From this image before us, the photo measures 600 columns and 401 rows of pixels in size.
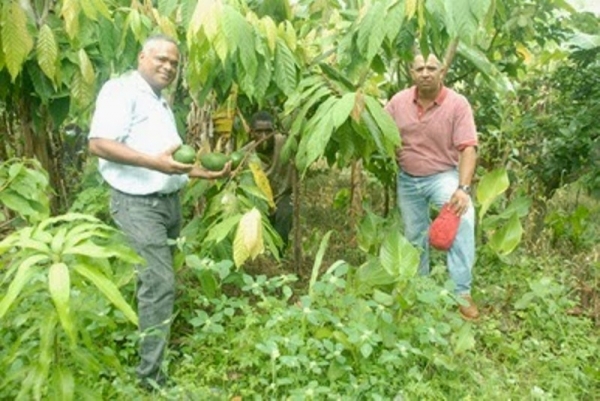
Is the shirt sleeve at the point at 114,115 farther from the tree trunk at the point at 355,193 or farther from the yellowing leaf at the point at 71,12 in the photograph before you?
the tree trunk at the point at 355,193

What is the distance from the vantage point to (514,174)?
5.22 metres

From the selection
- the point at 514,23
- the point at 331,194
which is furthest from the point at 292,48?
the point at 331,194

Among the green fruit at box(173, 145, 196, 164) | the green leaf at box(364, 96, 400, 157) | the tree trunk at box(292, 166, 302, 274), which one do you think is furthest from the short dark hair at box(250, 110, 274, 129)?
the green fruit at box(173, 145, 196, 164)

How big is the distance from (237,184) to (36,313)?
140 centimetres

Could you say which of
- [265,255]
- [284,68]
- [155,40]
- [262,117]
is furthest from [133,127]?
[265,255]

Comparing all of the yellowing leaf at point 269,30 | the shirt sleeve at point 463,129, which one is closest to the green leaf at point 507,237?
the shirt sleeve at point 463,129

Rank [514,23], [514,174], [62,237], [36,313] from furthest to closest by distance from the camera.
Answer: [514,174] < [514,23] < [36,313] < [62,237]

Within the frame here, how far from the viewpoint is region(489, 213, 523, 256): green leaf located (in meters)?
4.23

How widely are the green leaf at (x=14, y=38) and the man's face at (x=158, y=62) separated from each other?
438mm

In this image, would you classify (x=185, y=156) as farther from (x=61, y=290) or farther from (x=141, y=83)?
(x=61, y=290)

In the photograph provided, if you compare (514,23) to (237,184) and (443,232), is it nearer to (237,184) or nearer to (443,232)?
(443,232)

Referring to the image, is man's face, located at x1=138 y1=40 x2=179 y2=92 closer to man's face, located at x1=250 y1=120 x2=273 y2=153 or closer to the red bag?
man's face, located at x1=250 y1=120 x2=273 y2=153

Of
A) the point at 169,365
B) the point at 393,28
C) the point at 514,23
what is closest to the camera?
the point at 393,28

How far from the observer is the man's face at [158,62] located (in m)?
2.88
